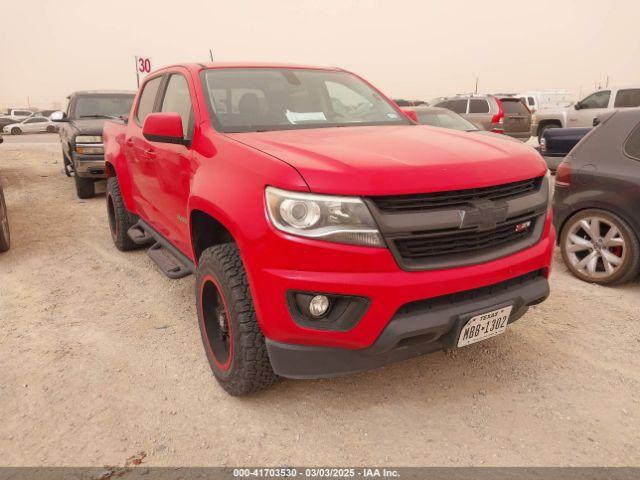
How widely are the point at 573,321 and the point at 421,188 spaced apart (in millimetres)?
2130

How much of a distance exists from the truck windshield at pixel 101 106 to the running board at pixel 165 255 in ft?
Answer: 16.7

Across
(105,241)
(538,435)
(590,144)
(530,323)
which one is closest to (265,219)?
(538,435)

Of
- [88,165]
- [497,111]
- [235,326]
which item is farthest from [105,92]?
[497,111]

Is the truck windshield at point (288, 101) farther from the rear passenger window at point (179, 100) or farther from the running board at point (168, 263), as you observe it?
the running board at point (168, 263)

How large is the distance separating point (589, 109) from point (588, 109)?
0.13ft

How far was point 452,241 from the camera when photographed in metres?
2.23

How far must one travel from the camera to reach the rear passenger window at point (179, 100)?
3.20 m

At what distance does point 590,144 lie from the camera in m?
4.19

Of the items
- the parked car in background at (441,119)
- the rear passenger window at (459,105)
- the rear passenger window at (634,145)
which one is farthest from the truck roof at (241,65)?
the rear passenger window at (459,105)

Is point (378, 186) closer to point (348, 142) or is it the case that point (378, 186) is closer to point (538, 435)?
point (348, 142)

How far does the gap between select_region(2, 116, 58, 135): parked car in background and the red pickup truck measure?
35229 mm

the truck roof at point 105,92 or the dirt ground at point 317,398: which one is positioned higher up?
the truck roof at point 105,92

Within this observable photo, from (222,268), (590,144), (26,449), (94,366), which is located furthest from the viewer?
(590,144)

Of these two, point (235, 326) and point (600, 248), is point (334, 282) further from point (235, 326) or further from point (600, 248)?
point (600, 248)
